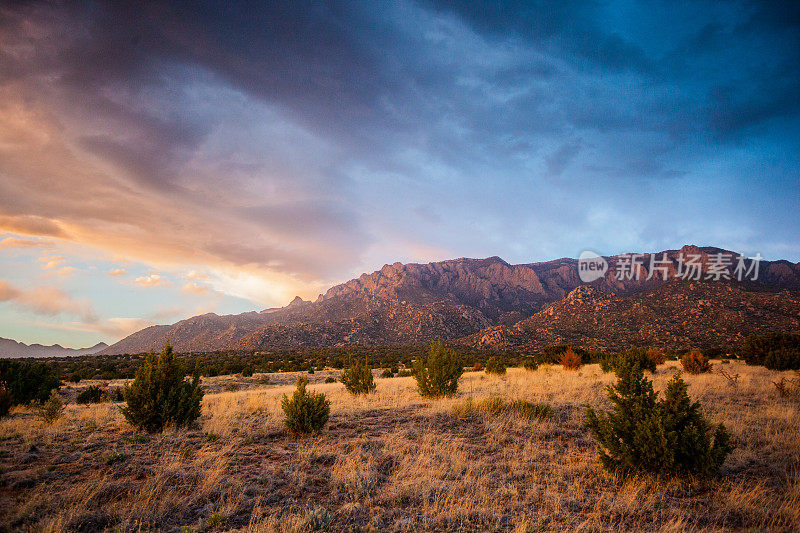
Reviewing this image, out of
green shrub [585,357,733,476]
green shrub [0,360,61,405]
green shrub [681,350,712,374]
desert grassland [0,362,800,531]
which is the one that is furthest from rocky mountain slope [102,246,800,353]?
green shrub [585,357,733,476]

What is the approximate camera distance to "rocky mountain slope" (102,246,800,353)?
253 ft

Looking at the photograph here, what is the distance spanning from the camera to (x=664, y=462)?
6109 millimetres

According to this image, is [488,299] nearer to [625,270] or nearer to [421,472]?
[625,270]

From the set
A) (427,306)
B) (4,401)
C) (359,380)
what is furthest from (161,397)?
(427,306)

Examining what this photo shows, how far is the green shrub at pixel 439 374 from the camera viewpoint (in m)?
14.4

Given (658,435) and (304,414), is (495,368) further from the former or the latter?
(658,435)

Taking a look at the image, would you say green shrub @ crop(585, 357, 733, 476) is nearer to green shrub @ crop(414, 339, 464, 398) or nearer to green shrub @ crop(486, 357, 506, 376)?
green shrub @ crop(414, 339, 464, 398)

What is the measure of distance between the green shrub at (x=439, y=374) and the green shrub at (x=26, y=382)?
56.5 ft

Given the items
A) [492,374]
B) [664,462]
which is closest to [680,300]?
[492,374]

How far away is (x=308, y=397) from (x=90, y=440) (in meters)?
5.33

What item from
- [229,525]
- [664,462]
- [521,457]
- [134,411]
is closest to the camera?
[229,525]

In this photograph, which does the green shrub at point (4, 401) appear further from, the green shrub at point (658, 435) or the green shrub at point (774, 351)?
the green shrub at point (774, 351)

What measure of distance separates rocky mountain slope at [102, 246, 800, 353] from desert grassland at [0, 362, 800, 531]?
54621 millimetres

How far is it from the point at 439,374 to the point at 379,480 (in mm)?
8473
